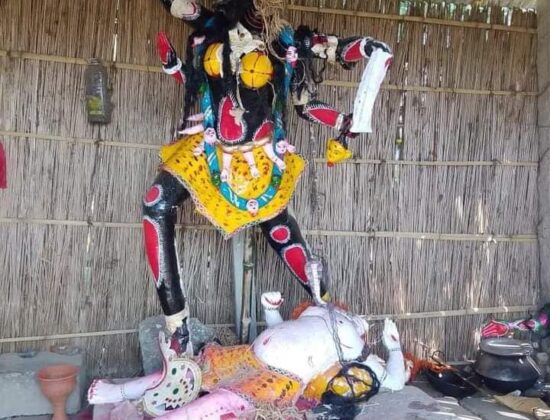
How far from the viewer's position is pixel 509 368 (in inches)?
109

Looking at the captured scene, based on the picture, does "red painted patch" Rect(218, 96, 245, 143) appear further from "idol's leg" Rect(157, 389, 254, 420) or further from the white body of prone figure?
"idol's leg" Rect(157, 389, 254, 420)

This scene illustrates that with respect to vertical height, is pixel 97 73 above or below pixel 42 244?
above

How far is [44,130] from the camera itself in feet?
9.66

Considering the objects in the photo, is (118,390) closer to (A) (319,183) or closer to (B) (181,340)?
(B) (181,340)

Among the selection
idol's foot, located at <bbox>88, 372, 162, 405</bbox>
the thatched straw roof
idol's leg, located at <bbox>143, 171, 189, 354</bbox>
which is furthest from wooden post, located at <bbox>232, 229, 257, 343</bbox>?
the thatched straw roof

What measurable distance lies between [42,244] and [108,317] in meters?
0.50

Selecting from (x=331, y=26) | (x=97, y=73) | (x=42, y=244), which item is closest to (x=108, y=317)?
(x=42, y=244)

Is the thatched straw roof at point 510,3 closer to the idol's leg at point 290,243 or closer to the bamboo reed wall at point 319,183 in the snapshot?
the bamboo reed wall at point 319,183

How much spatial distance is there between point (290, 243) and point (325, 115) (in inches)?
24.3

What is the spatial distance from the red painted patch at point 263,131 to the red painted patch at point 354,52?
0.43 m

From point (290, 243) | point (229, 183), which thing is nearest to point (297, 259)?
point (290, 243)

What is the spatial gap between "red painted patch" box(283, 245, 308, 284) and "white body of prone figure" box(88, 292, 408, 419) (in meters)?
0.23

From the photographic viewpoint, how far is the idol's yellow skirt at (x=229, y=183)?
98.2 inches

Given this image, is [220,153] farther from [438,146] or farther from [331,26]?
[438,146]
